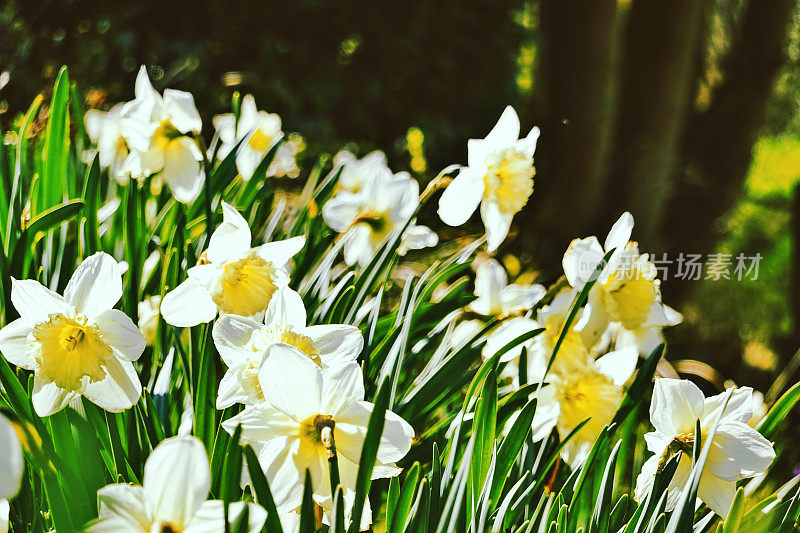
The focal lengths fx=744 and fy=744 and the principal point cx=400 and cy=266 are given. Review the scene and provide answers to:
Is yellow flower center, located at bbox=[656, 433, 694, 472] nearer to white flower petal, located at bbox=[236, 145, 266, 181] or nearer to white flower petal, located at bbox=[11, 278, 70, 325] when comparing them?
white flower petal, located at bbox=[11, 278, 70, 325]

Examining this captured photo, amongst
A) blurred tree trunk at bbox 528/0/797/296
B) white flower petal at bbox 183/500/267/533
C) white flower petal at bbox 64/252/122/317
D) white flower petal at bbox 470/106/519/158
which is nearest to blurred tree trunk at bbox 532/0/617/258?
blurred tree trunk at bbox 528/0/797/296

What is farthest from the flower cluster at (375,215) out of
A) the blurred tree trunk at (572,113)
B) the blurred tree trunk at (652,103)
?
the blurred tree trunk at (652,103)

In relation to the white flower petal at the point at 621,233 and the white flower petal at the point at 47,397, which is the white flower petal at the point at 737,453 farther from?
the white flower petal at the point at 47,397

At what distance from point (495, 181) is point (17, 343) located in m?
0.47

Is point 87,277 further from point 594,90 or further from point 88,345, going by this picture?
point 594,90

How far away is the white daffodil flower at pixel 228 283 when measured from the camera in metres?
0.62

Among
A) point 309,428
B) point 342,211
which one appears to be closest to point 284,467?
point 309,428

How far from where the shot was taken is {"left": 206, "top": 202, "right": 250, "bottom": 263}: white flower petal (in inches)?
25.0

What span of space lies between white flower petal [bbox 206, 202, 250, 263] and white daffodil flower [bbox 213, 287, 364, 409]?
0.08m

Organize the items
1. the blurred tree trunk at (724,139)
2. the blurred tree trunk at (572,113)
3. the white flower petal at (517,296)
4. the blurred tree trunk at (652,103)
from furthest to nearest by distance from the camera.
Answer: the blurred tree trunk at (724,139) < the blurred tree trunk at (652,103) < the blurred tree trunk at (572,113) < the white flower petal at (517,296)

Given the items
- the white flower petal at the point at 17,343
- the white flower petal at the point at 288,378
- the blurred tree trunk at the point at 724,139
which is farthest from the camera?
the blurred tree trunk at the point at 724,139

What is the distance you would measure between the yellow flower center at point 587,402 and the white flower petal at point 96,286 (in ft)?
1.27

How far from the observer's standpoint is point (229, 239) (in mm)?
636

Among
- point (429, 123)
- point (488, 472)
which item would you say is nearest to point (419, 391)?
point (488, 472)
